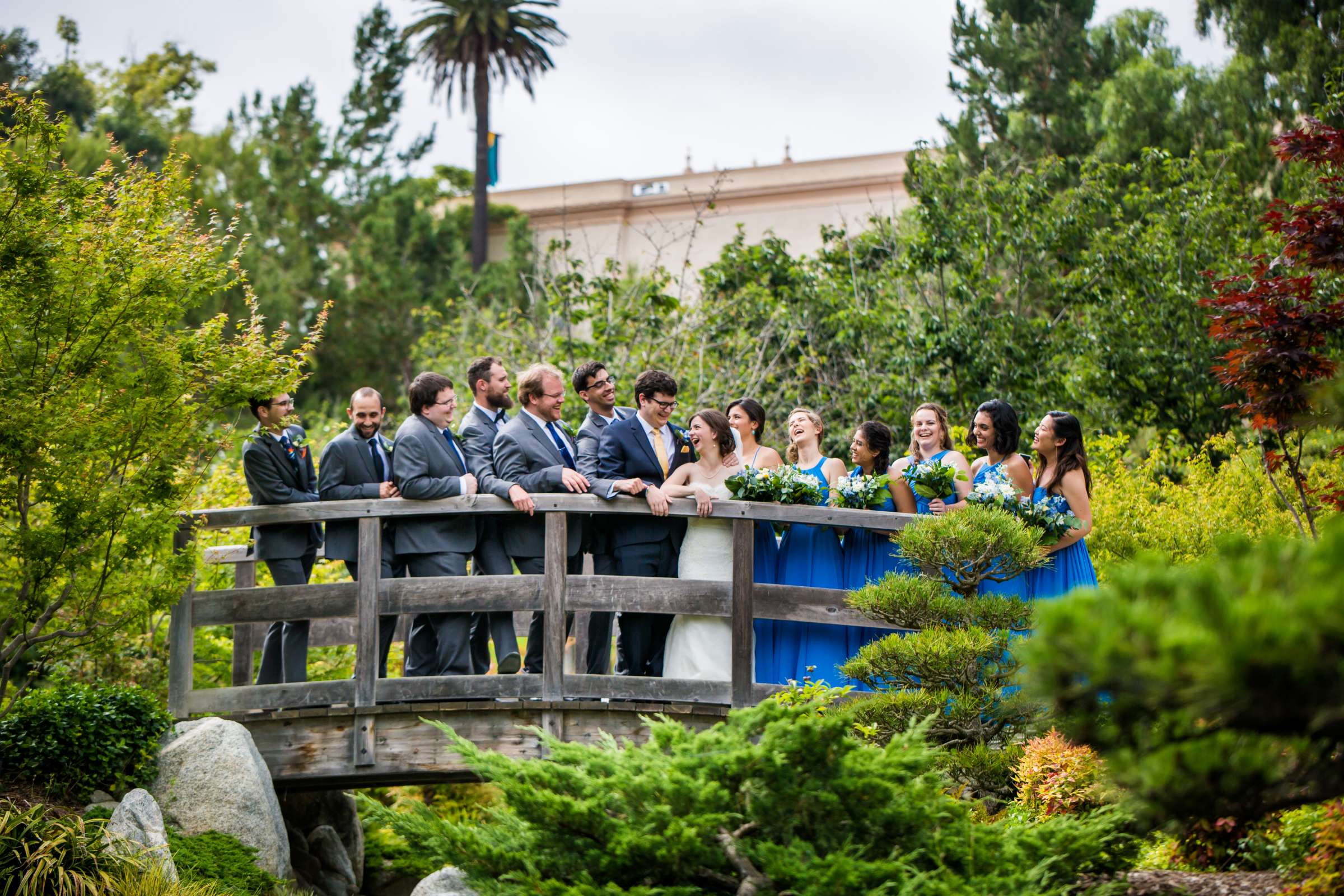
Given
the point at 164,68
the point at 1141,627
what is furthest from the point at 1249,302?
the point at 164,68

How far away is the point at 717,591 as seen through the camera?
297 inches

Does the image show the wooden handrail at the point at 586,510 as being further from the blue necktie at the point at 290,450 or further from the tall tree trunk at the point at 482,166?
the tall tree trunk at the point at 482,166

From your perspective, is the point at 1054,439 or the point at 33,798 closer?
the point at 33,798

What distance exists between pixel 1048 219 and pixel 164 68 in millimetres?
28750

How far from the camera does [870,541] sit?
25.8 feet

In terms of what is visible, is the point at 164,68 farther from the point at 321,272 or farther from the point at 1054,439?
the point at 1054,439

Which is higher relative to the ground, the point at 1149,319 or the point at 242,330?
the point at 1149,319

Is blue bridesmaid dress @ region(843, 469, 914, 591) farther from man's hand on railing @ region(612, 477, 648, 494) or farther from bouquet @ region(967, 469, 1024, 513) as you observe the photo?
man's hand on railing @ region(612, 477, 648, 494)

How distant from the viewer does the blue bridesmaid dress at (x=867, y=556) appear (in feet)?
25.5

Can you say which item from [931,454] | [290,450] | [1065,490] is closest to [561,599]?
[290,450]

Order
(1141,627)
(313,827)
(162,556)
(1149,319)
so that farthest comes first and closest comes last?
(1149,319) → (313,827) → (162,556) → (1141,627)

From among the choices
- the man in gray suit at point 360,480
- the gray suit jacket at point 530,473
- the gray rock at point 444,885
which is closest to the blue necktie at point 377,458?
the man in gray suit at point 360,480

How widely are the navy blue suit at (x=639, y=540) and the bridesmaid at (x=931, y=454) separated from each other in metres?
1.31

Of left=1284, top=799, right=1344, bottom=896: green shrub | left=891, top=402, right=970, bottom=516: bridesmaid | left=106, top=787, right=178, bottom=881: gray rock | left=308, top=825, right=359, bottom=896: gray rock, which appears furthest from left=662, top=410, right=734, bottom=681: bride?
left=1284, top=799, right=1344, bottom=896: green shrub
